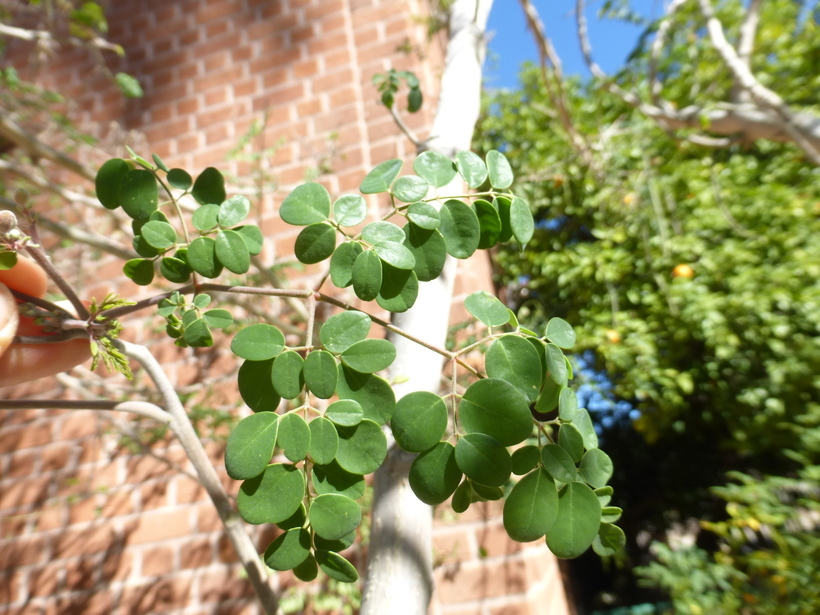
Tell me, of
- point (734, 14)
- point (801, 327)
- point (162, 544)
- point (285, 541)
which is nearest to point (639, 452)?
point (801, 327)

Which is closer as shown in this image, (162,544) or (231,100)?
(162,544)

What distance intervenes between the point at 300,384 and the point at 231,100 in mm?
1807

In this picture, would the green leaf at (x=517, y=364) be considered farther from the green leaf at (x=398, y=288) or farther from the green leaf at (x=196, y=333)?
the green leaf at (x=196, y=333)

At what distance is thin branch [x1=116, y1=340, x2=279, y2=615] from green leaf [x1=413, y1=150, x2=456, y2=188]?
0.36 metres

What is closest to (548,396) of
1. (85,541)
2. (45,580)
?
(85,541)

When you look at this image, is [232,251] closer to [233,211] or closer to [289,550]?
[233,211]

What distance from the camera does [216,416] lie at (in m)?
1.34

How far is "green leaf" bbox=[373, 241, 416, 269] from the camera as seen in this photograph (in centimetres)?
38

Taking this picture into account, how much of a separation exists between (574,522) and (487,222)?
0.84ft

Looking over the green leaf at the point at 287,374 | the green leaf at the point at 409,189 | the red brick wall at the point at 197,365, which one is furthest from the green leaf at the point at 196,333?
the red brick wall at the point at 197,365

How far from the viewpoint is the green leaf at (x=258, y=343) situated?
1.19ft

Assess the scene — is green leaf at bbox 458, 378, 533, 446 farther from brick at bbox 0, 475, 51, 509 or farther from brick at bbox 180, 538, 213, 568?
brick at bbox 0, 475, 51, 509

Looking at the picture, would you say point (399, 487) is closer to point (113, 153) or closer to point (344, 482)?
point (344, 482)

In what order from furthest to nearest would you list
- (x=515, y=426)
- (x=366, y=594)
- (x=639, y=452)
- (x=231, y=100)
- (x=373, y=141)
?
(x=639, y=452), (x=231, y=100), (x=373, y=141), (x=366, y=594), (x=515, y=426)
